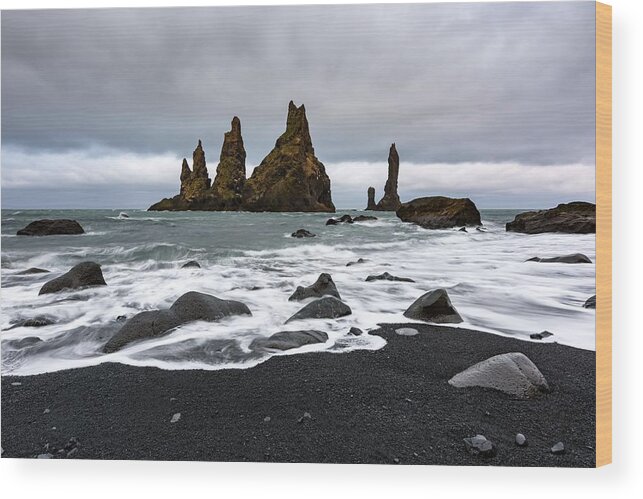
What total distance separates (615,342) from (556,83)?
1677 millimetres

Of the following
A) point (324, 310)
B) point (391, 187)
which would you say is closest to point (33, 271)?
point (324, 310)

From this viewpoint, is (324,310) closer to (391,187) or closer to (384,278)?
(384,278)

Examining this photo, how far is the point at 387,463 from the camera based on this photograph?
1.94m

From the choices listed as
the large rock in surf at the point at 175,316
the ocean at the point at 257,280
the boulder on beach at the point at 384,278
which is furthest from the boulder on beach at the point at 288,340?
the boulder on beach at the point at 384,278

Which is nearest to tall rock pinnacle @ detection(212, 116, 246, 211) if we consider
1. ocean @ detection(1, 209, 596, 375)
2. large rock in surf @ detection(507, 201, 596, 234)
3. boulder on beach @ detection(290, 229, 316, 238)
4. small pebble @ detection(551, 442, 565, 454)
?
ocean @ detection(1, 209, 596, 375)

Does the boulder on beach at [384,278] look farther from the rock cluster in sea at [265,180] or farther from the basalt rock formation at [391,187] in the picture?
the rock cluster in sea at [265,180]

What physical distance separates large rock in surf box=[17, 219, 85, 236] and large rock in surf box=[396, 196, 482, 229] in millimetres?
2371

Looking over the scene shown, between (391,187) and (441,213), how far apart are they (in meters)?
0.41

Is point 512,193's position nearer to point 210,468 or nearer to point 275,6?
point 275,6

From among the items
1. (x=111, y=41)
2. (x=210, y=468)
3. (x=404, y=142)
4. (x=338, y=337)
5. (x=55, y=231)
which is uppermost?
(x=111, y=41)

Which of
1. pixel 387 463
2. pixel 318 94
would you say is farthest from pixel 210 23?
pixel 387 463

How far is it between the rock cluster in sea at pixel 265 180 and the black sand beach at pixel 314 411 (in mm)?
1248

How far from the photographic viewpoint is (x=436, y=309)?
2432 mm

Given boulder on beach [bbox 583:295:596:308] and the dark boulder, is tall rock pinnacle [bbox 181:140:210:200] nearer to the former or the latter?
the dark boulder
